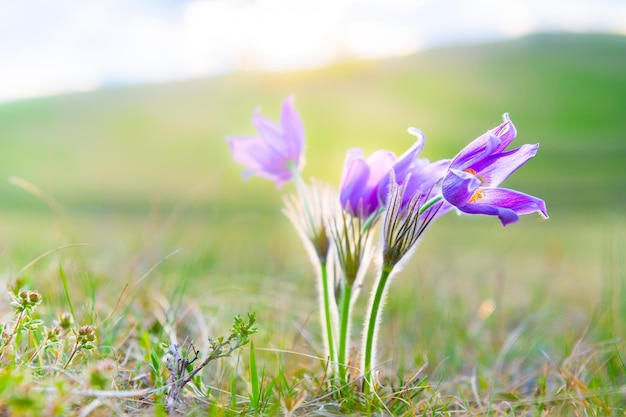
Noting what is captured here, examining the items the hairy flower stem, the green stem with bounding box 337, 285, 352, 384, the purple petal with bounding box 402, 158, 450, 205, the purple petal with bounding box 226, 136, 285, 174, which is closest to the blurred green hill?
the purple petal with bounding box 226, 136, 285, 174

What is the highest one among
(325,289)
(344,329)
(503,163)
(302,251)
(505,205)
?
(503,163)

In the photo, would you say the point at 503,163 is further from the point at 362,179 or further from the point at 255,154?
the point at 255,154

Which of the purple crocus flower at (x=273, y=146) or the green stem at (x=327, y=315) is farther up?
the purple crocus flower at (x=273, y=146)

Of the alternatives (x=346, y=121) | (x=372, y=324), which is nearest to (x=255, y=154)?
(x=372, y=324)

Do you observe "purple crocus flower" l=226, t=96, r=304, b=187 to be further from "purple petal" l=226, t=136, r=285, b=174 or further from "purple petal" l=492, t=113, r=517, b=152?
"purple petal" l=492, t=113, r=517, b=152

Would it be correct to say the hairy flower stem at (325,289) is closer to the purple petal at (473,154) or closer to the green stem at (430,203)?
the green stem at (430,203)

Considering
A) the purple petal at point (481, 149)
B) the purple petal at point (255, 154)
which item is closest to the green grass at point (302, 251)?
the purple petal at point (255, 154)
